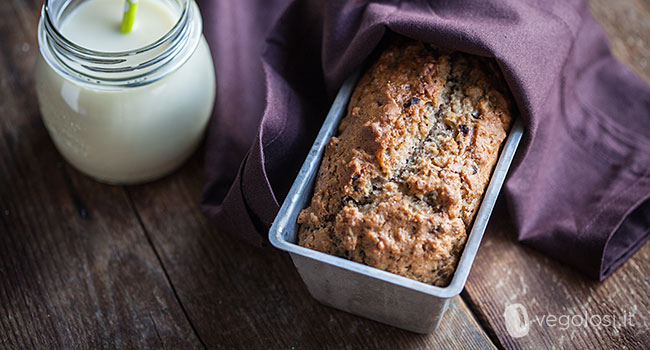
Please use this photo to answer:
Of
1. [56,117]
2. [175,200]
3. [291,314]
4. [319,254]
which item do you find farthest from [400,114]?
[56,117]

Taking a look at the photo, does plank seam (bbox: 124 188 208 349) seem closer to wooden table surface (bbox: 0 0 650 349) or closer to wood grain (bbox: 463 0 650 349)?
wooden table surface (bbox: 0 0 650 349)

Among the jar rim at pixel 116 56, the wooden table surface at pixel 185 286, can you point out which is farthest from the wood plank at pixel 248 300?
the jar rim at pixel 116 56

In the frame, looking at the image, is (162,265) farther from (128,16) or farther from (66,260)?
(128,16)

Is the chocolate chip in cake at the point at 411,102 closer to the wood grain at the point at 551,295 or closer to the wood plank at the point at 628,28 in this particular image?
the wood grain at the point at 551,295

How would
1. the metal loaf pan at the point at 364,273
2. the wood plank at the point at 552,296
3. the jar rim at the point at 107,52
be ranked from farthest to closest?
the wood plank at the point at 552,296 < the jar rim at the point at 107,52 < the metal loaf pan at the point at 364,273

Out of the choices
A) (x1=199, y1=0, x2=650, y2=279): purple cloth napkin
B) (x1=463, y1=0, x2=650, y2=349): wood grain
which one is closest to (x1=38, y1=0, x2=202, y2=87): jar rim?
(x1=199, y1=0, x2=650, y2=279): purple cloth napkin

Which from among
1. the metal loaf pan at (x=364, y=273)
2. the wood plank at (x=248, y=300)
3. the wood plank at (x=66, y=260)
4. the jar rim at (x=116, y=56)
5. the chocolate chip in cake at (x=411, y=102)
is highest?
the chocolate chip in cake at (x=411, y=102)
